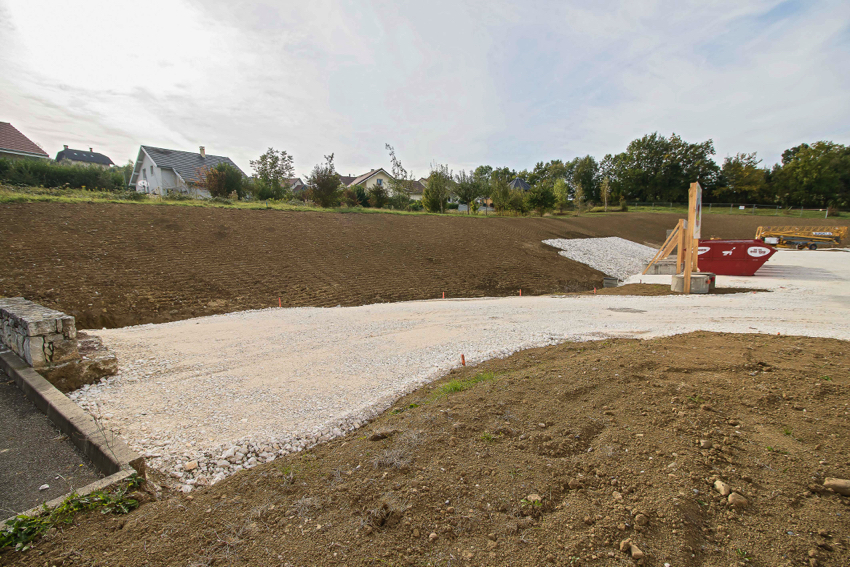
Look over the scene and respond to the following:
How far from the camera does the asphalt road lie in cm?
291

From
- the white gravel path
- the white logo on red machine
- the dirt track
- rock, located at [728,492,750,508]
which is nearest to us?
rock, located at [728,492,750,508]

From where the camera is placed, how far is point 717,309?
9617mm

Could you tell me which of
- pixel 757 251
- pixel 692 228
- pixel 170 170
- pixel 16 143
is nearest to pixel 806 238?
pixel 757 251

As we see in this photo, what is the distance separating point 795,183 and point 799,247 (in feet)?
139

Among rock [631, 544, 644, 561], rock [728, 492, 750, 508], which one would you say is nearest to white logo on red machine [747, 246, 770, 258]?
rock [728, 492, 750, 508]

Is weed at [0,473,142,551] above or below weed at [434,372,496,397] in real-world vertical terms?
below

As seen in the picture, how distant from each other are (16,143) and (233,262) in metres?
29.6

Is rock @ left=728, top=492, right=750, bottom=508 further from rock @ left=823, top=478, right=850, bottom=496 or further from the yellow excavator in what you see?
the yellow excavator

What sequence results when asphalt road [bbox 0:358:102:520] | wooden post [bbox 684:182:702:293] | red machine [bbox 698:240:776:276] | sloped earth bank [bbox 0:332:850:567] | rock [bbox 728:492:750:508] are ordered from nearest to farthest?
sloped earth bank [bbox 0:332:850:567]
rock [bbox 728:492:750:508]
asphalt road [bbox 0:358:102:520]
wooden post [bbox 684:182:702:293]
red machine [bbox 698:240:776:276]

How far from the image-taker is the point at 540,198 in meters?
41.6

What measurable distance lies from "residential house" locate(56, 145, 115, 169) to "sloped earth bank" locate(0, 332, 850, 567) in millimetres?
75204

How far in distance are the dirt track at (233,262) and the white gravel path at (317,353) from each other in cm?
160

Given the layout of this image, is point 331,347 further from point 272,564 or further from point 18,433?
point 272,564

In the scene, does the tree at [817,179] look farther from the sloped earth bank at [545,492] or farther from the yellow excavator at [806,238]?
the sloped earth bank at [545,492]
